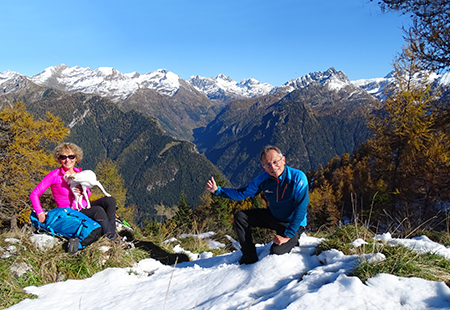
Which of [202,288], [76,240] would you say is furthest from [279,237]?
[76,240]

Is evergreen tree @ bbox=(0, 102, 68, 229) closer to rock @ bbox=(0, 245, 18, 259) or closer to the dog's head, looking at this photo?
the dog's head

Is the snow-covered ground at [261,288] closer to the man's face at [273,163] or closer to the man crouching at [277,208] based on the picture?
the man crouching at [277,208]

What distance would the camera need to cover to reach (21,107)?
16.7 m

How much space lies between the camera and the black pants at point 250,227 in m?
4.12

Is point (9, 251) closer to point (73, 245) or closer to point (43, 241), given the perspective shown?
point (43, 241)

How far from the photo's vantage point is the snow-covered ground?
246 cm

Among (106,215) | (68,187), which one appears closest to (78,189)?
(68,187)

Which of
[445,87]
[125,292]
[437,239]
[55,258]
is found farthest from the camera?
[445,87]

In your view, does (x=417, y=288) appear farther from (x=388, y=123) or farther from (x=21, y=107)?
(x=21, y=107)

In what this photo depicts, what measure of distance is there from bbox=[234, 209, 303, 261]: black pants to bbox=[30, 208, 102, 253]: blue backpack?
9.15 feet

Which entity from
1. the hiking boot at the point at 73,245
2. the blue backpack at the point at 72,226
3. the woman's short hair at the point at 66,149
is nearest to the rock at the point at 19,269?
the hiking boot at the point at 73,245

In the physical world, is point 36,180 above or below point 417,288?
above

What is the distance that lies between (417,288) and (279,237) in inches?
73.5

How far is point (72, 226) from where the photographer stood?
4.95 meters
